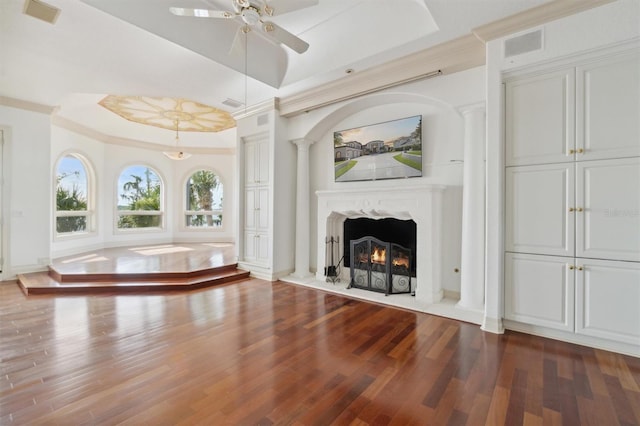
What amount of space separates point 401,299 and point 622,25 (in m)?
3.46

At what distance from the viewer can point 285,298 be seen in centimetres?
401

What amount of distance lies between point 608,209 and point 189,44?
185 inches

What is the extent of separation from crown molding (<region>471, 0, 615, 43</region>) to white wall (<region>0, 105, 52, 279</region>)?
7084 millimetres

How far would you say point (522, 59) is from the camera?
109 inches

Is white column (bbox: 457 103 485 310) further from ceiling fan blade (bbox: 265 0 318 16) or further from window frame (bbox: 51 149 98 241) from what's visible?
window frame (bbox: 51 149 98 241)

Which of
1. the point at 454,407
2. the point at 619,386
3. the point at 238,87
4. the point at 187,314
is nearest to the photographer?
the point at 454,407

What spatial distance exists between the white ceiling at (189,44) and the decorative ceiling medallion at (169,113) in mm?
1199

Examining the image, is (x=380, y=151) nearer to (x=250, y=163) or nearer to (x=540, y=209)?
(x=540, y=209)

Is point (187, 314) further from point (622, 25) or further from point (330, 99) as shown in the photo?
point (622, 25)

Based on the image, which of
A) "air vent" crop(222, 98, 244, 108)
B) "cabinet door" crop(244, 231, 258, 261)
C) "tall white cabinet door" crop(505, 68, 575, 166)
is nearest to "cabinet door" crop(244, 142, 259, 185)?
"air vent" crop(222, 98, 244, 108)

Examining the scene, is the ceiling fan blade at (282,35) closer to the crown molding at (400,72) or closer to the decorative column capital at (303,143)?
the crown molding at (400,72)

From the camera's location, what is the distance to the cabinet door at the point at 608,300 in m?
2.38

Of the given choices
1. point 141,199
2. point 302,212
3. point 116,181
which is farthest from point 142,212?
point 302,212

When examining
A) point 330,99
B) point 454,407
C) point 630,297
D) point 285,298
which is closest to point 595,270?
point 630,297
